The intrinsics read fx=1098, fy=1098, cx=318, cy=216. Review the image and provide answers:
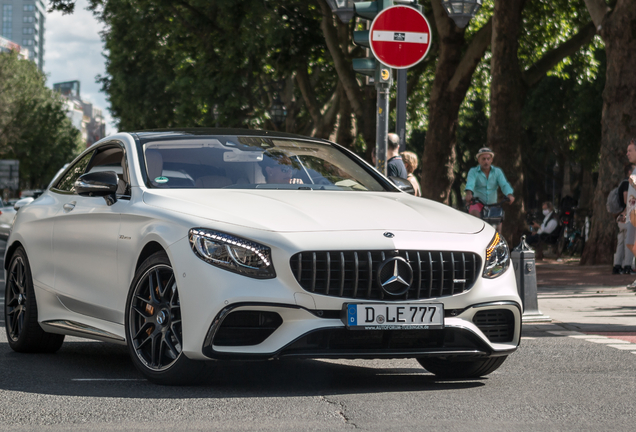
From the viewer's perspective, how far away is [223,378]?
21.0 feet

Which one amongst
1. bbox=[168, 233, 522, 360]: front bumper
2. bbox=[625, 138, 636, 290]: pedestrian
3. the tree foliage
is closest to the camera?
bbox=[168, 233, 522, 360]: front bumper

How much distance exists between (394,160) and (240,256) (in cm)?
697

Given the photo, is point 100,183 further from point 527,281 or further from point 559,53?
point 559,53

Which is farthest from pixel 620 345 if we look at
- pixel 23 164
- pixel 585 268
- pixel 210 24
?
pixel 23 164

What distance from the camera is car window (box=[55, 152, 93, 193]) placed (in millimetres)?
7875

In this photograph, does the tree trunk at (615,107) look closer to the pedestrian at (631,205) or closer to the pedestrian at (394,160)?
Result: the pedestrian at (631,205)

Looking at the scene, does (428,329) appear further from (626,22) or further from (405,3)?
(626,22)

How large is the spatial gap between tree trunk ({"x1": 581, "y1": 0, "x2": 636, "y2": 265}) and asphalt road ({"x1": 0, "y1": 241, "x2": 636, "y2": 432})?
11.2m

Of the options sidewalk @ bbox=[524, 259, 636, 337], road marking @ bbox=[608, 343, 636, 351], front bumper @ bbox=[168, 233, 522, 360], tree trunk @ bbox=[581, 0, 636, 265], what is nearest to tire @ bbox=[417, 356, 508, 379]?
front bumper @ bbox=[168, 233, 522, 360]

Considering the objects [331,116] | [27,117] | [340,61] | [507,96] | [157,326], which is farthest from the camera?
[27,117]

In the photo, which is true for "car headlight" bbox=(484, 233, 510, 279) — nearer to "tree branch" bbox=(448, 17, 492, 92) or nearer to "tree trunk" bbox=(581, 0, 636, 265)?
"tree trunk" bbox=(581, 0, 636, 265)

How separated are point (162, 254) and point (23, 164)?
8212cm

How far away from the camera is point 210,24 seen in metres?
27.1

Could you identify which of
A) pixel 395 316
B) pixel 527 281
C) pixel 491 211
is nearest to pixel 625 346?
pixel 527 281
